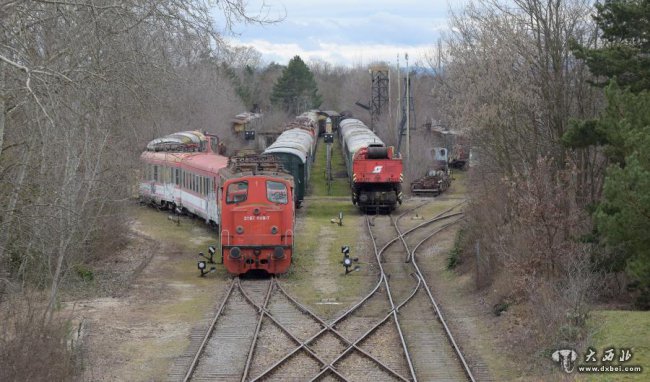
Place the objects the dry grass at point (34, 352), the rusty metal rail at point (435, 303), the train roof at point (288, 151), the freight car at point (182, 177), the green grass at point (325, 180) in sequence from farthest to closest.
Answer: the green grass at point (325, 180), the train roof at point (288, 151), the freight car at point (182, 177), the rusty metal rail at point (435, 303), the dry grass at point (34, 352)

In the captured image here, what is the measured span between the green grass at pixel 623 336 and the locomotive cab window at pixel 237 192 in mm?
9228

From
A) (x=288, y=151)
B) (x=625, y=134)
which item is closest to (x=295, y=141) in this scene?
(x=288, y=151)

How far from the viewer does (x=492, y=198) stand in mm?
21719

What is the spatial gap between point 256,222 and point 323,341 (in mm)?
6131

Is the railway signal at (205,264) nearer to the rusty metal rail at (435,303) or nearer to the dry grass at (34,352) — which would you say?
the rusty metal rail at (435,303)

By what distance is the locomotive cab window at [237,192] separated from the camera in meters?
20.8

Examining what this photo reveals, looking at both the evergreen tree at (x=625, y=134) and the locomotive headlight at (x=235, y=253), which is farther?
the locomotive headlight at (x=235, y=253)

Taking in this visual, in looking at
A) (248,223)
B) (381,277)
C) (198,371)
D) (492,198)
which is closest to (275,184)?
(248,223)

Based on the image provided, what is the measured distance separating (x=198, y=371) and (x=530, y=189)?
731cm

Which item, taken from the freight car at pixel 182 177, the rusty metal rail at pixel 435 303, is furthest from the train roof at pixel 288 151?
the rusty metal rail at pixel 435 303

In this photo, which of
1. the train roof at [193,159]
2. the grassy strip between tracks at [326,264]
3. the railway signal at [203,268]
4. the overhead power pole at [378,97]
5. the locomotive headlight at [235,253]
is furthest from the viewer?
the overhead power pole at [378,97]

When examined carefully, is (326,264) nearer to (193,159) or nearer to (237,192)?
(237,192)

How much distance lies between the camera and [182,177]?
31906 millimetres

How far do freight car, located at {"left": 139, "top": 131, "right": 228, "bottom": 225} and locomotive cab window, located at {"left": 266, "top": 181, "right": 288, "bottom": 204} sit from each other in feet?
14.4
